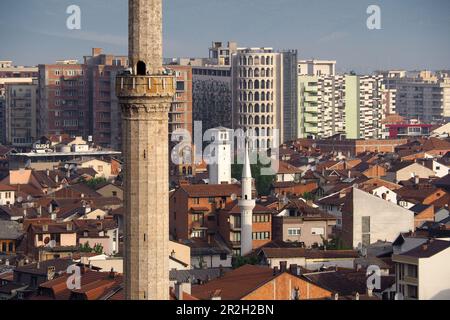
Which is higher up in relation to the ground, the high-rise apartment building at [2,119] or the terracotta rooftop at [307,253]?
the high-rise apartment building at [2,119]

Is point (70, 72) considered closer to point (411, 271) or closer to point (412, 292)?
point (411, 271)

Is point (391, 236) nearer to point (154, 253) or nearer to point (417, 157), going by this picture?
point (154, 253)

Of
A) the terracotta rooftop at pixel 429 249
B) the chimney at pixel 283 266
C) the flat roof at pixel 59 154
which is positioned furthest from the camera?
the flat roof at pixel 59 154

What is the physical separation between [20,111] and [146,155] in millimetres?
104910

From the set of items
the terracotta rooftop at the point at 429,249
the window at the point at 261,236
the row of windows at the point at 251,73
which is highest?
the row of windows at the point at 251,73

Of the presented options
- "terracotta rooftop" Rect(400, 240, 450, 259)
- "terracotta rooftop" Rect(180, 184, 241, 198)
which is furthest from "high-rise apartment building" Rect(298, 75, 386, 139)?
"terracotta rooftop" Rect(400, 240, 450, 259)

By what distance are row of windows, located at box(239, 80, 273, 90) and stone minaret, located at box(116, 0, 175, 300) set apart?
354ft

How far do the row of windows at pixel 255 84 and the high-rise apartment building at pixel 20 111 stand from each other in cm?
1486

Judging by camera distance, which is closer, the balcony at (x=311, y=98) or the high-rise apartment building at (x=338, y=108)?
the high-rise apartment building at (x=338, y=108)

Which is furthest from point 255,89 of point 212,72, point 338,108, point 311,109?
point 338,108

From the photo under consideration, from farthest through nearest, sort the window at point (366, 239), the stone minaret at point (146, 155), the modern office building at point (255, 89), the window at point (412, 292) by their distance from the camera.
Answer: the modern office building at point (255, 89)
the window at point (366, 239)
the window at point (412, 292)
the stone minaret at point (146, 155)

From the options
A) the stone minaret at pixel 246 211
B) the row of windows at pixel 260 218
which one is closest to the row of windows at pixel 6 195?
the stone minaret at pixel 246 211

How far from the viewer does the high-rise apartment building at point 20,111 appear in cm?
14175

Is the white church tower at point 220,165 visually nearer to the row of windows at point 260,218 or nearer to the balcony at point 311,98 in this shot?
the row of windows at point 260,218
